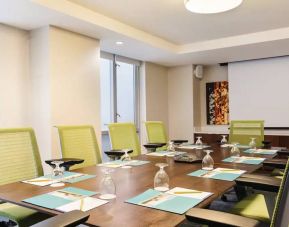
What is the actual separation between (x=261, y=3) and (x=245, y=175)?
252 cm

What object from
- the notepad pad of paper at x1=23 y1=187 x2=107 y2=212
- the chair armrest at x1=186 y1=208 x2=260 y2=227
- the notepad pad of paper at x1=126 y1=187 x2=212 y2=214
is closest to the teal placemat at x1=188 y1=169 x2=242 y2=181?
the notepad pad of paper at x1=126 y1=187 x2=212 y2=214

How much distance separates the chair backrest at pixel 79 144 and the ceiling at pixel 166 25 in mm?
1484

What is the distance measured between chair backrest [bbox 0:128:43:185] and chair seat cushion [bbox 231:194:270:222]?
149 centimetres

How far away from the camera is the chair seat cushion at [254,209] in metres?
1.61

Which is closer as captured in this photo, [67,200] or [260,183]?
[67,200]

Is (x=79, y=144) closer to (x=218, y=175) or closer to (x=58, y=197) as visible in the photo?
(x=58, y=197)

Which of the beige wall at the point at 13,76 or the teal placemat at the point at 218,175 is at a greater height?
the beige wall at the point at 13,76

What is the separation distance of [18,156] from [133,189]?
102 centimetres

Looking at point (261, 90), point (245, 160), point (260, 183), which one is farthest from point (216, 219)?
point (261, 90)

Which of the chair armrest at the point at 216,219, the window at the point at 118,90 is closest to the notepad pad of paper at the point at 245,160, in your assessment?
the chair armrest at the point at 216,219

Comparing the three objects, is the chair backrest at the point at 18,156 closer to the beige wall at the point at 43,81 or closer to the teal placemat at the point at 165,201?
the teal placemat at the point at 165,201

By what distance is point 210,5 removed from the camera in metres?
2.71

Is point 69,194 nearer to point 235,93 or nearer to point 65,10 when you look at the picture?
point 65,10

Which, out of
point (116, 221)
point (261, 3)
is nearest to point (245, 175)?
point (116, 221)
